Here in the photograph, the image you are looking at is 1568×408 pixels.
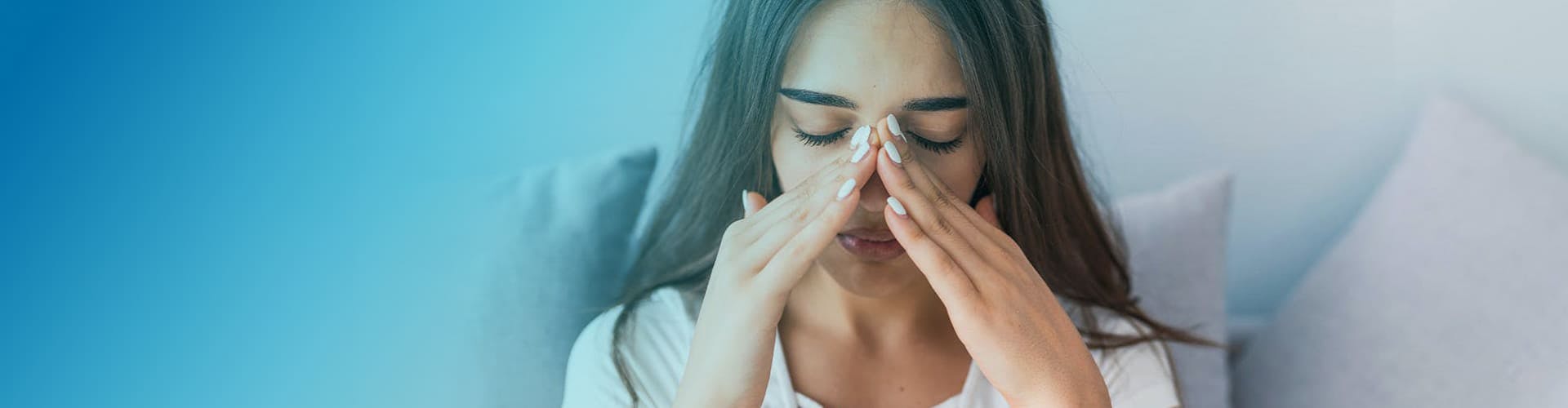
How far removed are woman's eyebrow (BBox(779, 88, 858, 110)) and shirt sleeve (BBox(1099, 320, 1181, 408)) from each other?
1.03 feet

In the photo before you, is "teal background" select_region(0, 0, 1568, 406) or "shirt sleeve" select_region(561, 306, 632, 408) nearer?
"teal background" select_region(0, 0, 1568, 406)

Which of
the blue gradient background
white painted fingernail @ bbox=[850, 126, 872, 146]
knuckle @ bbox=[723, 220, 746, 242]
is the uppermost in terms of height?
the blue gradient background

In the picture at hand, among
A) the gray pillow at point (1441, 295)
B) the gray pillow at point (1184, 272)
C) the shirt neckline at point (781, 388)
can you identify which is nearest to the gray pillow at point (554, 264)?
the shirt neckline at point (781, 388)

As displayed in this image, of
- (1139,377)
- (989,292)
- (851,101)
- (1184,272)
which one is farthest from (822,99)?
(1184,272)

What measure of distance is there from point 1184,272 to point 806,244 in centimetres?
60

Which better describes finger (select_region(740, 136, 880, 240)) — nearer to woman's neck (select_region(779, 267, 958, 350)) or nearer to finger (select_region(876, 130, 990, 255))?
finger (select_region(876, 130, 990, 255))

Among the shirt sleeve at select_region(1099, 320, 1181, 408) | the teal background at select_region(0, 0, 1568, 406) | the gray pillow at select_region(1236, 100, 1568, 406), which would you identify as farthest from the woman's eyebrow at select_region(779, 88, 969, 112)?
the gray pillow at select_region(1236, 100, 1568, 406)

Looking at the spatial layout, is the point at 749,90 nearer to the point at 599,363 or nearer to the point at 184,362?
the point at 599,363

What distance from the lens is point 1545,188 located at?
1.04 meters

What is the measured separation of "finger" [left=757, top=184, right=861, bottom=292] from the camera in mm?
631

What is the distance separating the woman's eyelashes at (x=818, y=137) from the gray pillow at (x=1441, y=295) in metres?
0.63

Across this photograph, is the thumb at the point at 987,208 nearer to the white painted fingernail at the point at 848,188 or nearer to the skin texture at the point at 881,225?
the skin texture at the point at 881,225

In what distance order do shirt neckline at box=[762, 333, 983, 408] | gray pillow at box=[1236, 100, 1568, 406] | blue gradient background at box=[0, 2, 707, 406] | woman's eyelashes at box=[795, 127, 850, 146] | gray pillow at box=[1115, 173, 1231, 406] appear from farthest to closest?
gray pillow at box=[1115, 173, 1231, 406]
gray pillow at box=[1236, 100, 1568, 406]
shirt neckline at box=[762, 333, 983, 408]
woman's eyelashes at box=[795, 127, 850, 146]
blue gradient background at box=[0, 2, 707, 406]

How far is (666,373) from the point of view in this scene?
2.62 feet
